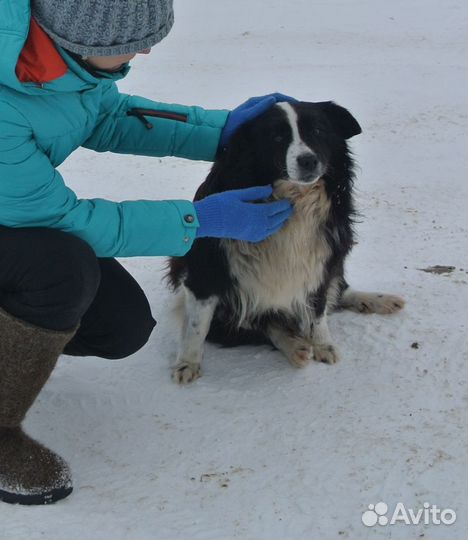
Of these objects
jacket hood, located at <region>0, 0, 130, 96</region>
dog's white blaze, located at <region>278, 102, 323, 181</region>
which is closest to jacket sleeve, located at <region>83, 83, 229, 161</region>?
dog's white blaze, located at <region>278, 102, 323, 181</region>

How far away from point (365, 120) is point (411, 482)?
3.72 meters

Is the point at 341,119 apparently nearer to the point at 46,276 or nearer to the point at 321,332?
the point at 321,332

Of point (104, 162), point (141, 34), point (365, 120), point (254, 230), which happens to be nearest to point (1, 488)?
point (254, 230)

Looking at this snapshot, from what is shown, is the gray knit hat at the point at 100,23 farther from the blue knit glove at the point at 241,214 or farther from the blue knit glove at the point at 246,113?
the blue knit glove at the point at 246,113

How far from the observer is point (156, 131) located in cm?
245

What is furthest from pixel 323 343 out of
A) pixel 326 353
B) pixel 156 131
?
pixel 156 131

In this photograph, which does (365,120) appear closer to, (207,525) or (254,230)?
(254,230)

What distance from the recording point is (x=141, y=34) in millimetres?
1630

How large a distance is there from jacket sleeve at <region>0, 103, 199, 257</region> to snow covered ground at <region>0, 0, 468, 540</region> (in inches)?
24.8

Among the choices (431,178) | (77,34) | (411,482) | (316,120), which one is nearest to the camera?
(77,34)

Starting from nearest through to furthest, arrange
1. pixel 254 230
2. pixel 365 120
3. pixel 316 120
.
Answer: pixel 254 230
pixel 316 120
pixel 365 120

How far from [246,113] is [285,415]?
3.44 feet

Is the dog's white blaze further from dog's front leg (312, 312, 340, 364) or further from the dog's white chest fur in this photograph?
dog's front leg (312, 312, 340, 364)

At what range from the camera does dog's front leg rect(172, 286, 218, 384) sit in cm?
256
